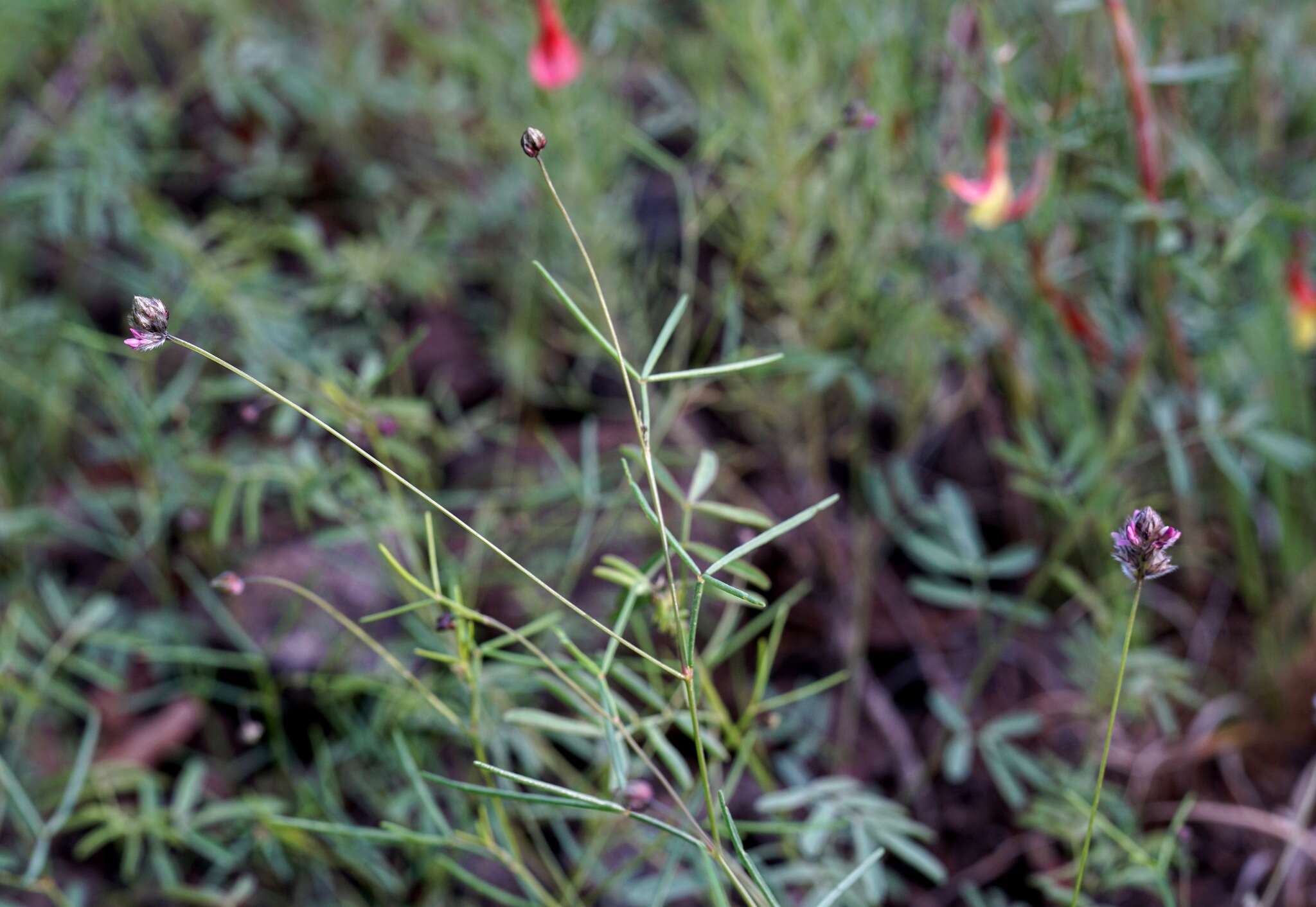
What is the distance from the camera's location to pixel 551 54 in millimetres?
1090

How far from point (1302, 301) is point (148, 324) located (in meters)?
1.07

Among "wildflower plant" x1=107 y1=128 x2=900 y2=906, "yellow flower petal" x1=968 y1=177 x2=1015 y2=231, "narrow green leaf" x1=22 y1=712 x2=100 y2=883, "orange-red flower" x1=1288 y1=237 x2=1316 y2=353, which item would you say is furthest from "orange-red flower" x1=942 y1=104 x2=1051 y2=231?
"narrow green leaf" x1=22 y1=712 x2=100 y2=883

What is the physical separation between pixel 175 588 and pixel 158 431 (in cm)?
26

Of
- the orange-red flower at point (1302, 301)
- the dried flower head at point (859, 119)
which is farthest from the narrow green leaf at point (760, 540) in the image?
the orange-red flower at point (1302, 301)

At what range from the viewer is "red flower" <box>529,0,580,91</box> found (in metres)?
1.08

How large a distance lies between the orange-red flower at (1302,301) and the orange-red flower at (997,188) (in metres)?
0.30

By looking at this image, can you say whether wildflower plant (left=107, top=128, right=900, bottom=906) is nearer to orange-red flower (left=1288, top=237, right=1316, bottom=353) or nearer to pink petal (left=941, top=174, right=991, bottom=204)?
pink petal (left=941, top=174, right=991, bottom=204)

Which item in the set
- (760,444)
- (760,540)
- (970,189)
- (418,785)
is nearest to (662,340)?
(760,540)

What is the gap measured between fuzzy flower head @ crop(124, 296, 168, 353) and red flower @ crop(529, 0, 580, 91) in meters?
0.67

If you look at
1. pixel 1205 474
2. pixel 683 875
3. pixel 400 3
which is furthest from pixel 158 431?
pixel 1205 474

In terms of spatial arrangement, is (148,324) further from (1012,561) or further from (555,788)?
(1012,561)

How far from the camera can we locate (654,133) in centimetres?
138

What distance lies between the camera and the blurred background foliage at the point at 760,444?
92 centimetres

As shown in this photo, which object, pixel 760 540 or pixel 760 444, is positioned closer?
pixel 760 540
